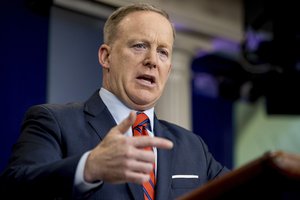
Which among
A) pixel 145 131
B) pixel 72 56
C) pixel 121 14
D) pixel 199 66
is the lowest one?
pixel 145 131

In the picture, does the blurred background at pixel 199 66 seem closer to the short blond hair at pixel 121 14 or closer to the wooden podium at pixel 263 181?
the short blond hair at pixel 121 14

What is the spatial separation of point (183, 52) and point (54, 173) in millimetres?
3330

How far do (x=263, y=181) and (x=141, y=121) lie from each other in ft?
2.36

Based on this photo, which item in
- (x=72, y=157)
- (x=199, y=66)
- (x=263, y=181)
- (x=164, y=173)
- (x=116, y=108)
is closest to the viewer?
(x=263, y=181)

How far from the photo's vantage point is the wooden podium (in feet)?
2.74

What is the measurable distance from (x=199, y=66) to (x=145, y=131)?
3.68 metres

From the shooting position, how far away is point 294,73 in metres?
3.98

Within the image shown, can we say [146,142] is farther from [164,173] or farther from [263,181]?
[164,173]

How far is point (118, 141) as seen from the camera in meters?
1.06

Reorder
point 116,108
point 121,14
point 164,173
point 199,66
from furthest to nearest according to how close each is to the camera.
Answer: point 199,66 → point 121,14 → point 116,108 → point 164,173

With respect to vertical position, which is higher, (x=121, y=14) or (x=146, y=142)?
(x=121, y=14)

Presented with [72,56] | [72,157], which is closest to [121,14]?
[72,157]

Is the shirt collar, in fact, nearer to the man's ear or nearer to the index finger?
the man's ear

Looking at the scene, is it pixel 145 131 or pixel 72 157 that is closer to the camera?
pixel 72 157
